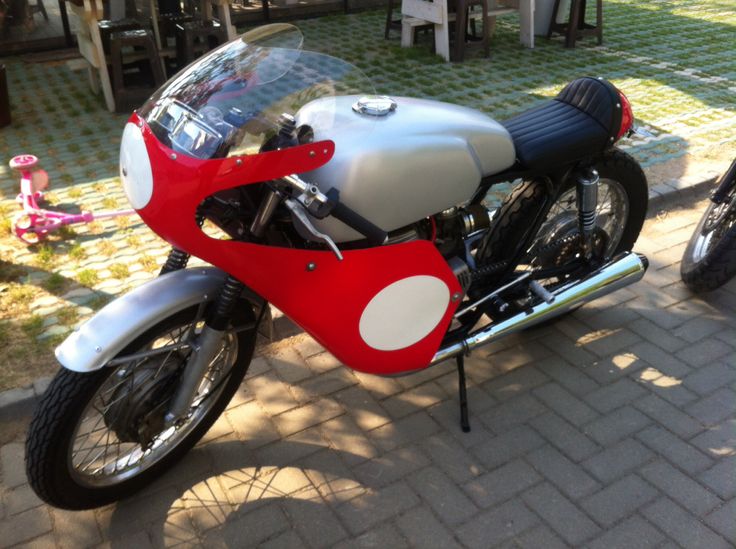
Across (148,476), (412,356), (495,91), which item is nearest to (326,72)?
(412,356)

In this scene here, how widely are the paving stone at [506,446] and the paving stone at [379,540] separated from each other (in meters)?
0.50

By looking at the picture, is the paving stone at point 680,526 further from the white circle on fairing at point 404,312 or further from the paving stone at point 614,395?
the white circle on fairing at point 404,312

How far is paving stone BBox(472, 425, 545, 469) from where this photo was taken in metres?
3.01

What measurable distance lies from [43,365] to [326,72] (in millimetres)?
2117

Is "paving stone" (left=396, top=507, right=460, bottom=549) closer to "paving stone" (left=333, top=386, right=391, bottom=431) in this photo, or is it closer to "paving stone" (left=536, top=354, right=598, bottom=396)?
"paving stone" (left=333, top=386, right=391, bottom=431)

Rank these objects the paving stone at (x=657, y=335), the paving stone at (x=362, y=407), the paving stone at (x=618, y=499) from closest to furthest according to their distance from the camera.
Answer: the paving stone at (x=618, y=499) → the paving stone at (x=362, y=407) → the paving stone at (x=657, y=335)

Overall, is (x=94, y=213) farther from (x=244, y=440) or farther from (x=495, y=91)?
(x=495, y=91)

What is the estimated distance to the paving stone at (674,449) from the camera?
2961mm

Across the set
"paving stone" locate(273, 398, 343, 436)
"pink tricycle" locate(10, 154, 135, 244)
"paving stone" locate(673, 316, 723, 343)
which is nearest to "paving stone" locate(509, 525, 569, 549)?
"paving stone" locate(273, 398, 343, 436)

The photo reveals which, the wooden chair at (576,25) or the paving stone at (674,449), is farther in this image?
the wooden chair at (576,25)

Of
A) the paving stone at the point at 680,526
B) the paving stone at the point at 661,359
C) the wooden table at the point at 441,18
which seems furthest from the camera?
the wooden table at the point at 441,18

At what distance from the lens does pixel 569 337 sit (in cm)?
375

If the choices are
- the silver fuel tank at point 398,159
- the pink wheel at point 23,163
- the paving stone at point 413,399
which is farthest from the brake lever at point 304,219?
the pink wheel at point 23,163

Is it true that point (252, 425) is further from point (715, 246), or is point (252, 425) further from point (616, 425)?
point (715, 246)
